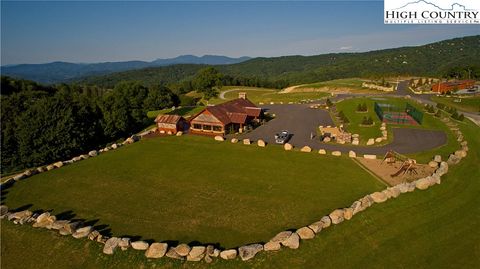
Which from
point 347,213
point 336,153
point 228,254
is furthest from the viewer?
point 336,153

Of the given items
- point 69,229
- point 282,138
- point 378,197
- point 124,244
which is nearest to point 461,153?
point 378,197

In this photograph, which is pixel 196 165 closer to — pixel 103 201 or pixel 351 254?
pixel 103 201

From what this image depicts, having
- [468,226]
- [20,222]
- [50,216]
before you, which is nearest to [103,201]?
[50,216]

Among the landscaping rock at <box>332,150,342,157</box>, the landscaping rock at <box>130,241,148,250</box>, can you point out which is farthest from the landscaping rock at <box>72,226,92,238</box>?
the landscaping rock at <box>332,150,342,157</box>

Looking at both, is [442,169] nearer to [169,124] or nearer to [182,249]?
[182,249]

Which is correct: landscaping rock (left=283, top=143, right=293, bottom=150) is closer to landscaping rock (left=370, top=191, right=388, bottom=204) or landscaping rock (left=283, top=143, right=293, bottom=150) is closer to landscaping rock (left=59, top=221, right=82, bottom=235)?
landscaping rock (left=370, top=191, right=388, bottom=204)

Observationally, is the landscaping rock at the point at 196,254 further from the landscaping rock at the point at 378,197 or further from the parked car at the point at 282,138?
the parked car at the point at 282,138
